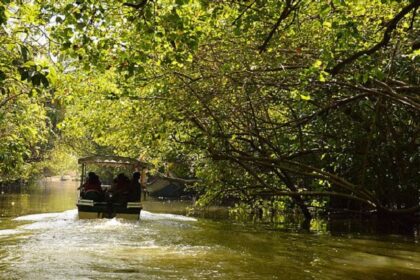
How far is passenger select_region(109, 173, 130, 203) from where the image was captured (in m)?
18.3

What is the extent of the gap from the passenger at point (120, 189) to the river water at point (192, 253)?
4.88 feet

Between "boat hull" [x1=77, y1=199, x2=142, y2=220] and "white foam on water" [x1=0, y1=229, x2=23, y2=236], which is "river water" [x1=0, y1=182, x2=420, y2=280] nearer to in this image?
"white foam on water" [x1=0, y1=229, x2=23, y2=236]

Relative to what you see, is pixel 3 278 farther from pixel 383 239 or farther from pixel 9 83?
pixel 383 239

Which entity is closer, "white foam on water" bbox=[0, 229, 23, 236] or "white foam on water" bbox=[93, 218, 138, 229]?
→ "white foam on water" bbox=[0, 229, 23, 236]

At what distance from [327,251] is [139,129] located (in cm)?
615

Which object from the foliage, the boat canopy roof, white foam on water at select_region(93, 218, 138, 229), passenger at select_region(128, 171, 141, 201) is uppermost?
the foliage

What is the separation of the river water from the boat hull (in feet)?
2.37

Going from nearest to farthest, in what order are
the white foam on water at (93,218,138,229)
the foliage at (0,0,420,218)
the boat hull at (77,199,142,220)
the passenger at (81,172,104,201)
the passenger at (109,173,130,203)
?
1. the foliage at (0,0,420,218)
2. the white foam on water at (93,218,138,229)
3. the boat hull at (77,199,142,220)
4. the passenger at (81,172,104,201)
5. the passenger at (109,173,130,203)

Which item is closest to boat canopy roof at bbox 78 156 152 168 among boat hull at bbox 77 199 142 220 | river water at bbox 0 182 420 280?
boat hull at bbox 77 199 142 220

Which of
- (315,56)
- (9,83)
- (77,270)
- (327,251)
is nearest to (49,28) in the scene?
(9,83)

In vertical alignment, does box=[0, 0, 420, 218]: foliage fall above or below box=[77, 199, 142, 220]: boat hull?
above

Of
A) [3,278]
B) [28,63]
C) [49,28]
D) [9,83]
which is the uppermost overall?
[49,28]

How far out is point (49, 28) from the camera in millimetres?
9031

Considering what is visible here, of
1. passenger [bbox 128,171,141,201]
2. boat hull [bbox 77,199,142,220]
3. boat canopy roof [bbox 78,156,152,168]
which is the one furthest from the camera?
boat canopy roof [bbox 78,156,152,168]
